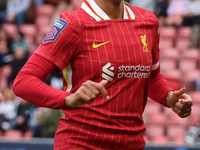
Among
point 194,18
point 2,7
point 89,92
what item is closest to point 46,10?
point 2,7

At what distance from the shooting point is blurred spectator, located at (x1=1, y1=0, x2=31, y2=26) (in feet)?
25.3

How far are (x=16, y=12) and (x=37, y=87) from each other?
6.57 metres

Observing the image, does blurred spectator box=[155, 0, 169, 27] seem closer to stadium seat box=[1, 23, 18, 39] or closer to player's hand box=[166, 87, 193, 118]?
stadium seat box=[1, 23, 18, 39]

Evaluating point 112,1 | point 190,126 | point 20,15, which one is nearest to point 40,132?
point 190,126

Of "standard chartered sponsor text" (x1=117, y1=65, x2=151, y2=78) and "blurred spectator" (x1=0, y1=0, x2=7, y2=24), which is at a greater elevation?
"standard chartered sponsor text" (x1=117, y1=65, x2=151, y2=78)

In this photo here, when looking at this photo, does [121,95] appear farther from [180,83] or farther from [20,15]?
[20,15]

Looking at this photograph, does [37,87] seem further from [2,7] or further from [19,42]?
[2,7]

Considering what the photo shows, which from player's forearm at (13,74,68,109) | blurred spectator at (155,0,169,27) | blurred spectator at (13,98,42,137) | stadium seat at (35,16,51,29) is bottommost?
blurred spectator at (13,98,42,137)

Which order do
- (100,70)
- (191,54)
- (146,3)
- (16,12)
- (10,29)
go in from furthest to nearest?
(16,12), (10,29), (146,3), (191,54), (100,70)

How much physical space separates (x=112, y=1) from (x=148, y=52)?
12.8 inches

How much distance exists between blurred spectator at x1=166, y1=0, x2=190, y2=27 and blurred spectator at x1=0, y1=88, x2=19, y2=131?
3.51 m

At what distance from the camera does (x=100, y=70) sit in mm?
1640

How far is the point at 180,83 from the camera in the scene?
617 cm

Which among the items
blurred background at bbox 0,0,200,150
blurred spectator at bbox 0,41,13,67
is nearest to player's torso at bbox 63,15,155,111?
blurred background at bbox 0,0,200,150
